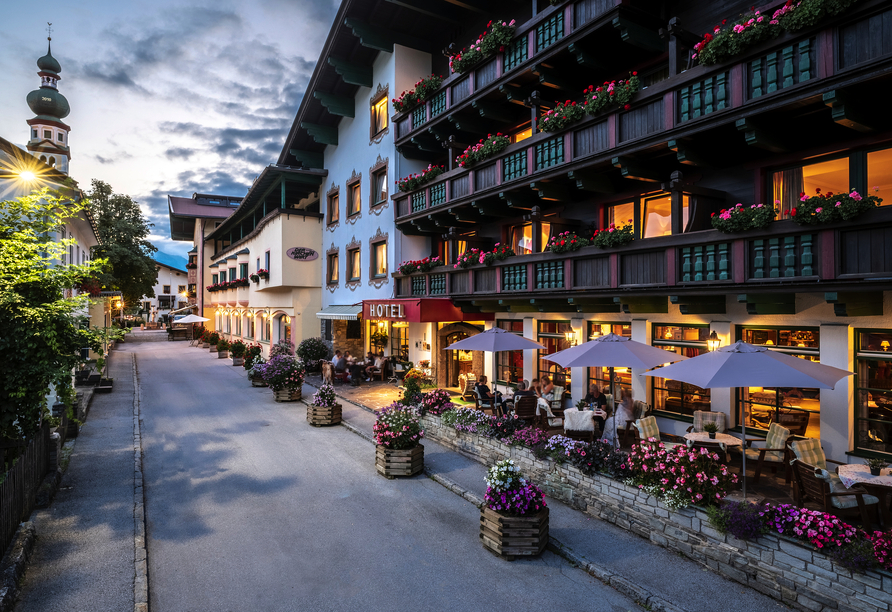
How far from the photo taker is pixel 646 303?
1135 cm

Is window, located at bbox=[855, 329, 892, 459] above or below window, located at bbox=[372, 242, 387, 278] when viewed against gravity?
below

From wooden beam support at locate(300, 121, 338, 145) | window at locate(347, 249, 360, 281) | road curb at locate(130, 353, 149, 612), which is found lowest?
road curb at locate(130, 353, 149, 612)

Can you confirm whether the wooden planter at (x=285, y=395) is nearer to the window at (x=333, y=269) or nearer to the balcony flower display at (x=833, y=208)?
the window at (x=333, y=269)

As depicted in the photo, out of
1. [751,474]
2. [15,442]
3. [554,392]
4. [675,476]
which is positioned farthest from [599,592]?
[15,442]

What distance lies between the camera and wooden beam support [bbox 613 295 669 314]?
36.9ft

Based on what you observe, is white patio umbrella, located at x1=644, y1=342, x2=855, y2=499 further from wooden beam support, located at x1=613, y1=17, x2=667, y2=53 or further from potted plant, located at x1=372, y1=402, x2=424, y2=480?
wooden beam support, located at x1=613, y1=17, x2=667, y2=53

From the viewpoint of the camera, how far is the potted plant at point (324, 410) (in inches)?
596

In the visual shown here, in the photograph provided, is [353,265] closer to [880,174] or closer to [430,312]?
[430,312]

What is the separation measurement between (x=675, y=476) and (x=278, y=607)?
5.90m

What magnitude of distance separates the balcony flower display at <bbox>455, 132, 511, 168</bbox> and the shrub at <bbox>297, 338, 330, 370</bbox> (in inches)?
549

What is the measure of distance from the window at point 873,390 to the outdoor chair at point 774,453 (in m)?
1.18

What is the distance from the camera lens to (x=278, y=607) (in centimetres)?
595

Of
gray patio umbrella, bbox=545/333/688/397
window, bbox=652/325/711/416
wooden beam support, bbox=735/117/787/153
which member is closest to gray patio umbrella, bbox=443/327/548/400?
gray patio umbrella, bbox=545/333/688/397

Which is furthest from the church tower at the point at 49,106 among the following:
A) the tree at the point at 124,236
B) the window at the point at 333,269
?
the window at the point at 333,269
